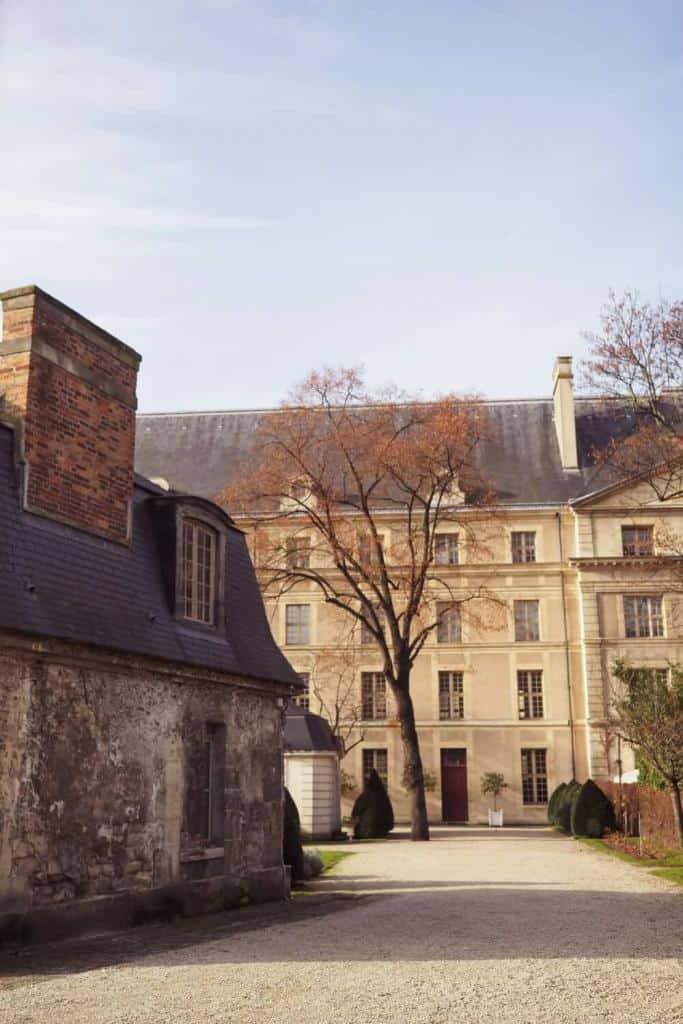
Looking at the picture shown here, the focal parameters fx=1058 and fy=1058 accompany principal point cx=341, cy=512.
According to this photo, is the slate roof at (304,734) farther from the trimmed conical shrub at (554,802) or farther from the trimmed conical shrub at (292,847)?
the trimmed conical shrub at (292,847)

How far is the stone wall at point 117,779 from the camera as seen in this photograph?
9.37 meters

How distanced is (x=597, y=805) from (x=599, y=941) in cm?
1975

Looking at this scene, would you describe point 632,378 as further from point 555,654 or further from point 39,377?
point 555,654

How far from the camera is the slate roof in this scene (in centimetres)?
2922

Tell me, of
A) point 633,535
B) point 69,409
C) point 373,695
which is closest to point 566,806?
point 373,695

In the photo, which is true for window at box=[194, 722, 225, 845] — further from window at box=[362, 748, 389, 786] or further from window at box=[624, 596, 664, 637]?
window at box=[624, 596, 664, 637]

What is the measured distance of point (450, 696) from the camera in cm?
3981

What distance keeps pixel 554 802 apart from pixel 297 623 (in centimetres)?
1198

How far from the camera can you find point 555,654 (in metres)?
39.3

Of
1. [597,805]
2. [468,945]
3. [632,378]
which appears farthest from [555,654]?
[468,945]

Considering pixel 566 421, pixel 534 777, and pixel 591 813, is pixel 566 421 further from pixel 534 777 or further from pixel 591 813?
pixel 591 813

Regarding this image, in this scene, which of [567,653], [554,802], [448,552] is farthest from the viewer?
[448,552]

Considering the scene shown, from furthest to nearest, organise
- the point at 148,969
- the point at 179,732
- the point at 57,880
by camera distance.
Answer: the point at 179,732, the point at 57,880, the point at 148,969

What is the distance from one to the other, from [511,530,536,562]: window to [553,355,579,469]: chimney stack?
130 inches
